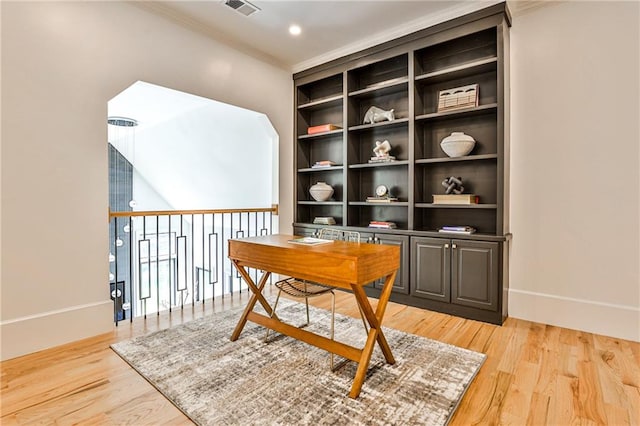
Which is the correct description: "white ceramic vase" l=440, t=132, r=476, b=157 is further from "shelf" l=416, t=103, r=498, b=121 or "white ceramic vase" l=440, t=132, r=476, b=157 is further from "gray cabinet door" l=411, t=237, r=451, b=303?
"gray cabinet door" l=411, t=237, r=451, b=303

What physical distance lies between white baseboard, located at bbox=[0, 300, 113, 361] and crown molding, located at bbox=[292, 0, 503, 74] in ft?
10.9

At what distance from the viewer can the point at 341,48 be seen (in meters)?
3.74

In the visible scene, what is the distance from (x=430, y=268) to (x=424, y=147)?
1.24 metres

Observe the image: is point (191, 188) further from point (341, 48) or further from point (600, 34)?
point (600, 34)

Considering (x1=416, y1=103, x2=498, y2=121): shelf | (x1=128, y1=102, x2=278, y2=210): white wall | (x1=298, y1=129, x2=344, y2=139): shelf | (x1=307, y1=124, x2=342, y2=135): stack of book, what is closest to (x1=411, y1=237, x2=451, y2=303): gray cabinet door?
(x1=416, y1=103, x2=498, y2=121): shelf

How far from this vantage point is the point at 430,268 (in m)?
3.14

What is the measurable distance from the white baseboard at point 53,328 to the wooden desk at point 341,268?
1.11 m

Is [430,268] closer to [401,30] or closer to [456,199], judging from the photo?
[456,199]

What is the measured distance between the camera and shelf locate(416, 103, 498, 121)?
9.43 ft

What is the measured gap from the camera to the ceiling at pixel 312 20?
9.45 ft

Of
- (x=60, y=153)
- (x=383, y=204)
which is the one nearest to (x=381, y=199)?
(x=383, y=204)

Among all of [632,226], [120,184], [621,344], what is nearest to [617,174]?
[632,226]

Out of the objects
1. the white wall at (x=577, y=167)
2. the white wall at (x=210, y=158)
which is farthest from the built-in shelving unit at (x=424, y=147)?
the white wall at (x=210, y=158)

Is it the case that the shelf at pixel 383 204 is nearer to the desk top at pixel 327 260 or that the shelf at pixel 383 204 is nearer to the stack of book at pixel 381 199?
the stack of book at pixel 381 199
